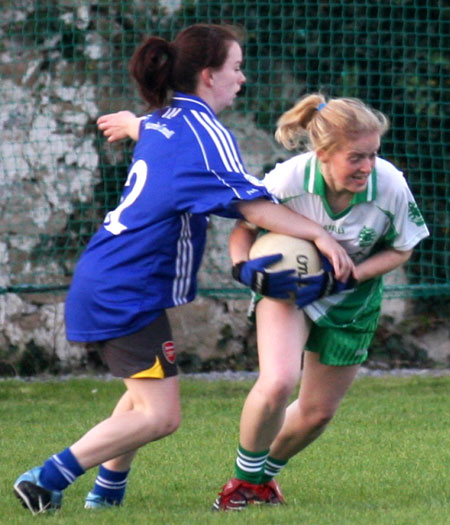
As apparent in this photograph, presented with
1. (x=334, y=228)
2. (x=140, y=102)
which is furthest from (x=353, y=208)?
(x=140, y=102)

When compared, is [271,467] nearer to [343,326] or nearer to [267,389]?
[267,389]

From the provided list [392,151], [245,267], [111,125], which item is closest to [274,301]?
[245,267]

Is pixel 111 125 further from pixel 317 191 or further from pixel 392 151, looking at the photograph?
pixel 392 151

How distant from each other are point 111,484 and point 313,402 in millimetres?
787

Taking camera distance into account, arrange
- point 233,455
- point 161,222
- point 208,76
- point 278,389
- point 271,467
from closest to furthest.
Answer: point 161,222 → point 278,389 → point 208,76 → point 271,467 → point 233,455

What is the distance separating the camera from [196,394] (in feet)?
24.8

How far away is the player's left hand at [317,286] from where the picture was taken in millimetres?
4180

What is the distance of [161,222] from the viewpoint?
4137 mm

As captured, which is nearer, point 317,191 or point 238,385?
point 317,191

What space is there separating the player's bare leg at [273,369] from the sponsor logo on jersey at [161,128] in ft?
2.25

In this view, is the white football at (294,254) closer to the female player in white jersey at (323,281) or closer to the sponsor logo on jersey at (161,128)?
the female player in white jersey at (323,281)

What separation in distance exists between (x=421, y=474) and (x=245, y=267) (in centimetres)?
139

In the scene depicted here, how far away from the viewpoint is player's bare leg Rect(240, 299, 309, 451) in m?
4.25

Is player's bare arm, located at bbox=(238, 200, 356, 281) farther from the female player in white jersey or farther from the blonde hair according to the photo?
the blonde hair
